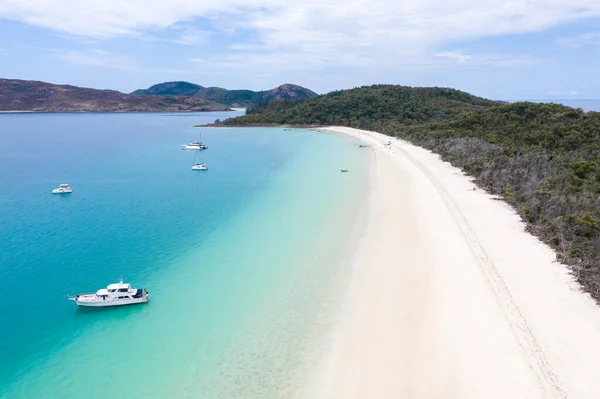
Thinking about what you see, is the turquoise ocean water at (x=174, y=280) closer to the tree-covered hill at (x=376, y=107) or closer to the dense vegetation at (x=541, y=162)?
the dense vegetation at (x=541, y=162)

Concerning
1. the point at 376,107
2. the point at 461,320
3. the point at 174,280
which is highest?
the point at 376,107

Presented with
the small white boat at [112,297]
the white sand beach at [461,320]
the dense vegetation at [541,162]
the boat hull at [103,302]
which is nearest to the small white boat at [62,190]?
the small white boat at [112,297]

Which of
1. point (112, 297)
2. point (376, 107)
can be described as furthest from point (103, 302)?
point (376, 107)

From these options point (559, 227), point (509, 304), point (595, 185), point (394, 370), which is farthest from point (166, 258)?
point (595, 185)

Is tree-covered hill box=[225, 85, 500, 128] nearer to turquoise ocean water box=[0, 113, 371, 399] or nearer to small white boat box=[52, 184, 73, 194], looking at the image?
turquoise ocean water box=[0, 113, 371, 399]

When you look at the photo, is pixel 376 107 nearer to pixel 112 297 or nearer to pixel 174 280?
pixel 174 280

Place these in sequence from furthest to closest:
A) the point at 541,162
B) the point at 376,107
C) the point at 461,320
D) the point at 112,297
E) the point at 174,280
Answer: the point at 376,107 → the point at 541,162 → the point at 174,280 → the point at 112,297 → the point at 461,320
